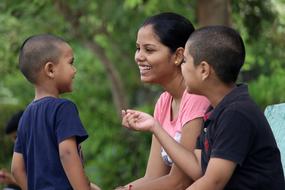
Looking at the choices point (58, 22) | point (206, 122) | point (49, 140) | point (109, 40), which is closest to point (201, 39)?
point (206, 122)

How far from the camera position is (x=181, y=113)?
4316mm

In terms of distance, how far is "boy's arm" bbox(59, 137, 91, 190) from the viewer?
14.1ft

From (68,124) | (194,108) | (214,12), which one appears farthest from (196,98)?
(214,12)

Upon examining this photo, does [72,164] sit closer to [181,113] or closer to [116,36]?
[181,113]

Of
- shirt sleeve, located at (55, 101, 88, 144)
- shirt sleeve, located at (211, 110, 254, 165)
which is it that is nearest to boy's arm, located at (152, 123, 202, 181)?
shirt sleeve, located at (211, 110, 254, 165)

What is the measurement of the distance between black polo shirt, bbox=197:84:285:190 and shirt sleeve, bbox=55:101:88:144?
74cm

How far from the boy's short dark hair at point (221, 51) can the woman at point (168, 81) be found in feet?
1.10

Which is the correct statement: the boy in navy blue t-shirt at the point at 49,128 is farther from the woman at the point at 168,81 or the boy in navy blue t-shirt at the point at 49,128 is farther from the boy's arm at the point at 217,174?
the boy's arm at the point at 217,174

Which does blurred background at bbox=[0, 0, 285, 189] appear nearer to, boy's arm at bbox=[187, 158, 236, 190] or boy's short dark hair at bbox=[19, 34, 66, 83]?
boy's short dark hair at bbox=[19, 34, 66, 83]

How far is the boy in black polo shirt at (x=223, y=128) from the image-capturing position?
3.77 metres

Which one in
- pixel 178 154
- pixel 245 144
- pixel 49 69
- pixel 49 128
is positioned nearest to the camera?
pixel 245 144

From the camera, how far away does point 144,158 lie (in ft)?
34.7

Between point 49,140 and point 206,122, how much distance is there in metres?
0.84

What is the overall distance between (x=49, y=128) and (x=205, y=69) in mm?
889
